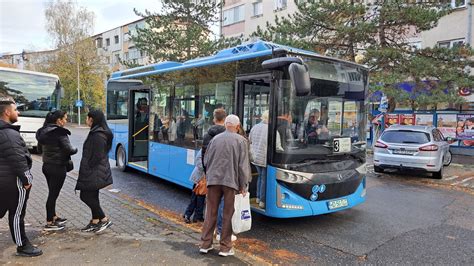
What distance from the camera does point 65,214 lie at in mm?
6391

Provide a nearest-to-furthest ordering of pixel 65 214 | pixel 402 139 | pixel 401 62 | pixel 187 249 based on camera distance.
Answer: pixel 187 249, pixel 65 214, pixel 402 139, pixel 401 62

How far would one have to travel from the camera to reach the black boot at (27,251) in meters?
4.46

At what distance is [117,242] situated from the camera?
197 inches

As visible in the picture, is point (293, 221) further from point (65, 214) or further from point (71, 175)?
point (71, 175)

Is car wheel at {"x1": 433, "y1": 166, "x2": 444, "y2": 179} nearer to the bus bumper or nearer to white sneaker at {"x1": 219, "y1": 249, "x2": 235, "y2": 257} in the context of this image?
the bus bumper

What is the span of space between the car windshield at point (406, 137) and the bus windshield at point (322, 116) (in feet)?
18.2

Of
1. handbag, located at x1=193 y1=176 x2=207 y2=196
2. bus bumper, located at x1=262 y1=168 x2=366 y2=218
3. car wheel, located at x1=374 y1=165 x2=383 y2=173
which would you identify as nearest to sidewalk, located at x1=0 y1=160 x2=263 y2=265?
handbag, located at x1=193 y1=176 x2=207 y2=196

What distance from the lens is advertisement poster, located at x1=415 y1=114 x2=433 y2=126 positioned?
17719mm

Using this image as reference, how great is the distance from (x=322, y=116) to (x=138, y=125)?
20.5 ft

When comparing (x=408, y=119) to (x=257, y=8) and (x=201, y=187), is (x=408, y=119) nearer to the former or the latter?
(x=201, y=187)

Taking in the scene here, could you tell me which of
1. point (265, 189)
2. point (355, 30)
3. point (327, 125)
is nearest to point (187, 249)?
point (265, 189)

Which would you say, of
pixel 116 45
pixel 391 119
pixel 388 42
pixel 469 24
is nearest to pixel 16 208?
pixel 388 42

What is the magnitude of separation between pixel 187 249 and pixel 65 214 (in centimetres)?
275

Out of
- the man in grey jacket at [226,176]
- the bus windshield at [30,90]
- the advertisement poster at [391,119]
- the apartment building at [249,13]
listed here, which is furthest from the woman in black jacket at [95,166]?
the apartment building at [249,13]
